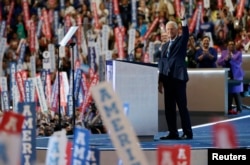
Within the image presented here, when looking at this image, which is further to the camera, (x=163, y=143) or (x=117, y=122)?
(x=163, y=143)

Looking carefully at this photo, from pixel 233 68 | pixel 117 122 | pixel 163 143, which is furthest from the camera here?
pixel 233 68

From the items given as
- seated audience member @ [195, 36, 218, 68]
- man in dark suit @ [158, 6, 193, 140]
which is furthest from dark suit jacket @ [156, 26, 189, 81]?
seated audience member @ [195, 36, 218, 68]

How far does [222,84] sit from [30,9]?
677 cm

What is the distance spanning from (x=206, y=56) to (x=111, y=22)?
522cm

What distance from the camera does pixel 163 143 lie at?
11133 mm

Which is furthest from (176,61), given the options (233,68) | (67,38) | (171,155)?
(171,155)

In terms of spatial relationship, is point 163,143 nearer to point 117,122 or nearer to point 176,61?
point 176,61

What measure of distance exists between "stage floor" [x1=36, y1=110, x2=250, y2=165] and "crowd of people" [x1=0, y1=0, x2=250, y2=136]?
4971 millimetres

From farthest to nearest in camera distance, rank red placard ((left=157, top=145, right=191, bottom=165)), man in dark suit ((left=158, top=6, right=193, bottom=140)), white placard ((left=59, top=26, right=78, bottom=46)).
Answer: white placard ((left=59, top=26, right=78, bottom=46)) → man in dark suit ((left=158, top=6, right=193, bottom=140)) → red placard ((left=157, top=145, right=191, bottom=165))

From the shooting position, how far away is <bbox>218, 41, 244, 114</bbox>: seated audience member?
1683cm

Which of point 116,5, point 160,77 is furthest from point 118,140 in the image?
point 116,5

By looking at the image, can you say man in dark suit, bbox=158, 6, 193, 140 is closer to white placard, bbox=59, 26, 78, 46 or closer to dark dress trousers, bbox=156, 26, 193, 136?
dark dress trousers, bbox=156, 26, 193, 136

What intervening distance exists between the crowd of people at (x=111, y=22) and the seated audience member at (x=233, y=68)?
1168 mm

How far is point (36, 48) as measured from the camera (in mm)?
20766
